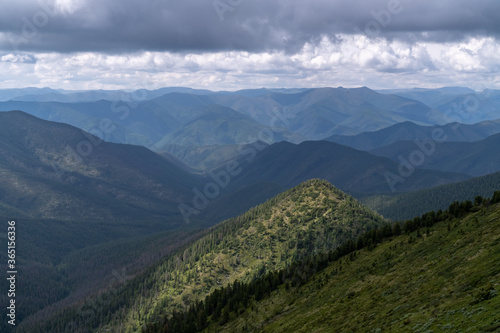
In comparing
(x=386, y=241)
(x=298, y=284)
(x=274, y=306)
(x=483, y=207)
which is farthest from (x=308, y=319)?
(x=483, y=207)

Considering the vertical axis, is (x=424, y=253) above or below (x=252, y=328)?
above

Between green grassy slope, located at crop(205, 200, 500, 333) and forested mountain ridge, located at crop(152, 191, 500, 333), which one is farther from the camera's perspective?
forested mountain ridge, located at crop(152, 191, 500, 333)

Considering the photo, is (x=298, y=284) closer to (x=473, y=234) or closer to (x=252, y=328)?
(x=252, y=328)

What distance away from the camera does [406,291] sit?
6712 centimetres

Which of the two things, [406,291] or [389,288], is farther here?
[389,288]

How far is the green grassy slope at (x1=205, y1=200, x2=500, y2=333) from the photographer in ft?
157

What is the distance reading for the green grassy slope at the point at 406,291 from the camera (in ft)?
157

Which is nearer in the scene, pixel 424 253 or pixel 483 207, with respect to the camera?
pixel 424 253

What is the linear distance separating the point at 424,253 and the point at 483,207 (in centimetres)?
2637

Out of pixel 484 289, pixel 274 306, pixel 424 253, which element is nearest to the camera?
pixel 484 289

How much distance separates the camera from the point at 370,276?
295 feet

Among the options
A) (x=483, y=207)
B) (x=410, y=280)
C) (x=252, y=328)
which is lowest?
(x=252, y=328)

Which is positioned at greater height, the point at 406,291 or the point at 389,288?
the point at 406,291

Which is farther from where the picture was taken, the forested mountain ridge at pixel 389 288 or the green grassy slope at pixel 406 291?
the forested mountain ridge at pixel 389 288
